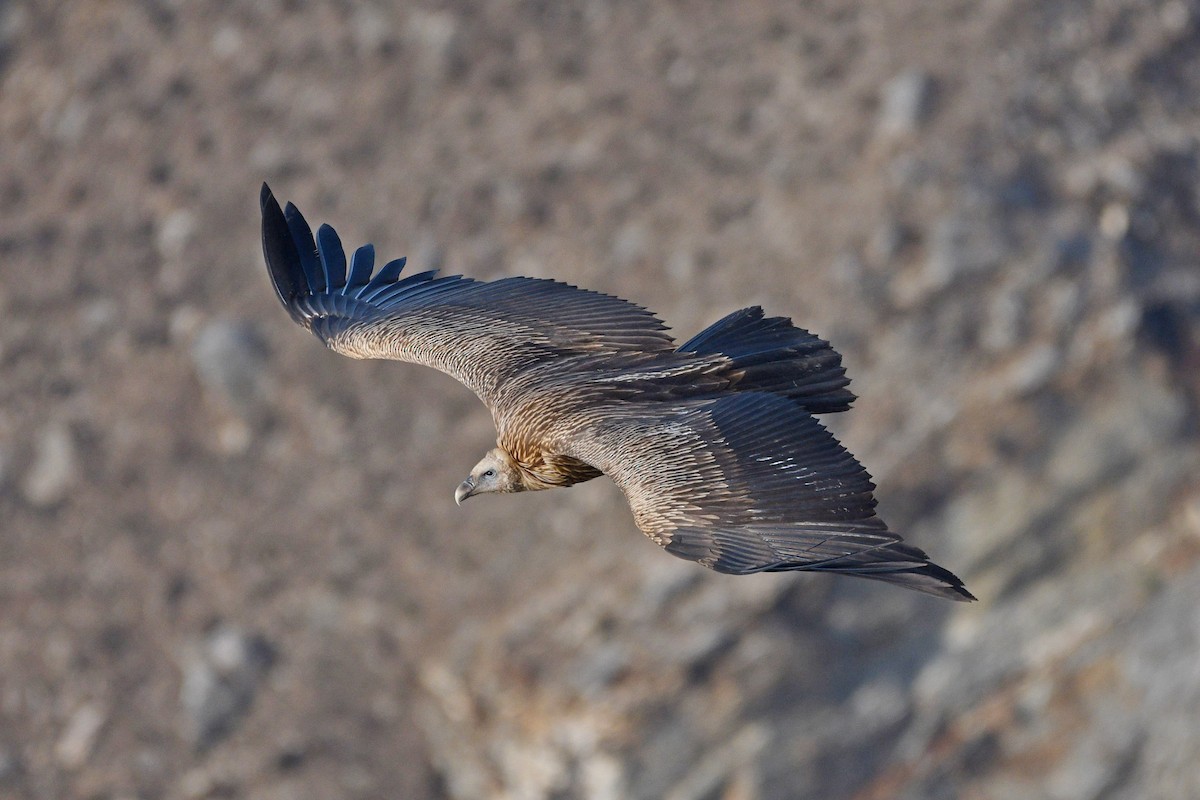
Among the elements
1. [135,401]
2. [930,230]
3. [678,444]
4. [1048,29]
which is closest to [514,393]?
[678,444]

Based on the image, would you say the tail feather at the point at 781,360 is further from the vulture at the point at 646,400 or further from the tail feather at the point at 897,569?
the tail feather at the point at 897,569

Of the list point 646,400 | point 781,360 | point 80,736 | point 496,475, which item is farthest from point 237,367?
point 781,360

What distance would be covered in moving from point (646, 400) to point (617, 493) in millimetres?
7605

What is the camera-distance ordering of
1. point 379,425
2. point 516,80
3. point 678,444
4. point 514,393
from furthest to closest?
point 516,80
point 379,425
point 514,393
point 678,444

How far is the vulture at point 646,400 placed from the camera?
21.9 ft

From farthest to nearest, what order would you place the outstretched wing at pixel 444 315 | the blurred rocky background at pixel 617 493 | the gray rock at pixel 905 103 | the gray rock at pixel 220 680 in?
1. the gray rock at pixel 905 103
2. the gray rock at pixel 220 680
3. the blurred rocky background at pixel 617 493
4. the outstretched wing at pixel 444 315

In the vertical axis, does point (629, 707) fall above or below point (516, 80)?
below

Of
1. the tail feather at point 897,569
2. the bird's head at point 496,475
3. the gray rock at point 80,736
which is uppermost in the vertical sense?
the gray rock at point 80,736

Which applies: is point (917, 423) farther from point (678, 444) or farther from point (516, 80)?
point (678, 444)

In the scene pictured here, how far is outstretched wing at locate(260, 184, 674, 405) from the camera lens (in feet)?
28.3

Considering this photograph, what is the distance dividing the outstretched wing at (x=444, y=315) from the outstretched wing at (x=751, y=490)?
3.21 feet

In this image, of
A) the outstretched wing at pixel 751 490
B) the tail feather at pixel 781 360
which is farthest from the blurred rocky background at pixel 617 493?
the outstretched wing at pixel 751 490

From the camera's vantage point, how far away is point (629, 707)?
49.8 feet

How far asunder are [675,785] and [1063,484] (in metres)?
4.73
